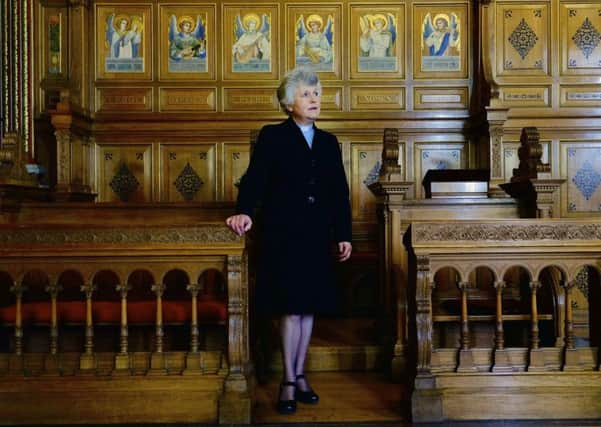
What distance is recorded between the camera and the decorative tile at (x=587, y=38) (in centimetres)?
698

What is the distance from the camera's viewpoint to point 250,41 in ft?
23.6

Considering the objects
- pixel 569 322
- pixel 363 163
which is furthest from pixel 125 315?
pixel 363 163

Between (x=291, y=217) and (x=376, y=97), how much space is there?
4.18 m

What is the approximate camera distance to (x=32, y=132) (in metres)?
6.82

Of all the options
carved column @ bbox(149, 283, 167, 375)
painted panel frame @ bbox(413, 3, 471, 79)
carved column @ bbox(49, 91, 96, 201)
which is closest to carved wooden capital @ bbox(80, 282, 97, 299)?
carved column @ bbox(149, 283, 167, 375)

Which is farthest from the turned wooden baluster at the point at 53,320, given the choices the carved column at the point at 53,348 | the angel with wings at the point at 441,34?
the angel with wings at the point at 441,34

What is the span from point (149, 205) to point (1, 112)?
2.72 metres

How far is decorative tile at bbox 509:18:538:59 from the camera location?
704 cm

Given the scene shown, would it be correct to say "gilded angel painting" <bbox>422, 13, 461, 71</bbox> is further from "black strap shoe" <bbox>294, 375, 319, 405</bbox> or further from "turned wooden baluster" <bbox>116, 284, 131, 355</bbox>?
"turned wooden baluster" <bbox>116, 284, 131, 355</bbox>

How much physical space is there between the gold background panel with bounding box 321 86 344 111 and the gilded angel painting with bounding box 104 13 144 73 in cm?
194

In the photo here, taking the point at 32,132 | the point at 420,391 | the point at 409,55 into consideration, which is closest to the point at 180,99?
the point at 32,132

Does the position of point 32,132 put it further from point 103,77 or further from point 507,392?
point 507,392

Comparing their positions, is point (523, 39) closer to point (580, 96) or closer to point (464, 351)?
point (580, 96)

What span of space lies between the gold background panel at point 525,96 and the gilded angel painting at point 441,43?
1.88ft
